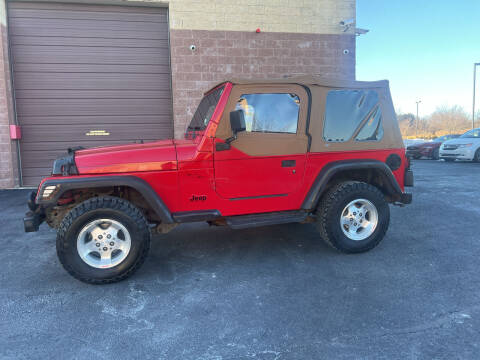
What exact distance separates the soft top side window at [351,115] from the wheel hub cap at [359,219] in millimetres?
794

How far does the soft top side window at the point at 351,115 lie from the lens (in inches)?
151

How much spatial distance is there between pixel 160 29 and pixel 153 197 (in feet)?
23.4

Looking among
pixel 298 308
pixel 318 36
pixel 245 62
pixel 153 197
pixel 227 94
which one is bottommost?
pixel 298 308

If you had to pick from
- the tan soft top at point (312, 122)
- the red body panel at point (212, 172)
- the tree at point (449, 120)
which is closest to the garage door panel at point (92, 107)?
A: the red body panel at point (212, 172)

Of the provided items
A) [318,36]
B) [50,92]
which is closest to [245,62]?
[318,36]

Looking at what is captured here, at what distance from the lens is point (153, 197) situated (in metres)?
3.30

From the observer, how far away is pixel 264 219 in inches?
144

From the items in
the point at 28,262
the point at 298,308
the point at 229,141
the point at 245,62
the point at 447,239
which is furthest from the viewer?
the point at 245,62

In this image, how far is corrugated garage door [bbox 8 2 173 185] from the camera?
8.48 meters

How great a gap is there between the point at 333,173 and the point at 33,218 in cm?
319

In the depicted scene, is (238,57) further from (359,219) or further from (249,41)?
(359,219)

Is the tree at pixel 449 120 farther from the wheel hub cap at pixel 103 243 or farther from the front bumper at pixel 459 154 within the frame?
the wheel hub cap at pixel 103 243

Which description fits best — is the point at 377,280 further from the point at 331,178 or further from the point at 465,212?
the point at 465,212

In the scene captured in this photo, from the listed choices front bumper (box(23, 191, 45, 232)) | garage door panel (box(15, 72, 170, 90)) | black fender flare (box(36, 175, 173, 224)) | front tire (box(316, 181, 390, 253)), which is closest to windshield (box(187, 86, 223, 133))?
black fender flare (box(36, 175, 173, 224))
